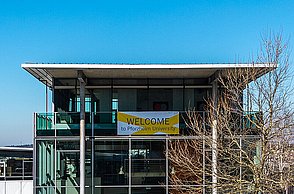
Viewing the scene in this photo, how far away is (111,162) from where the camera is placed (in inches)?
→ 663

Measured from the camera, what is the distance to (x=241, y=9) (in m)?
17.0

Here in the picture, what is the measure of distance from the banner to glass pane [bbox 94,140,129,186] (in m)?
0.56

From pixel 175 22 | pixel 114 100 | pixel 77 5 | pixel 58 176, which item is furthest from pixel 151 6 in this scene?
pixel 58 176

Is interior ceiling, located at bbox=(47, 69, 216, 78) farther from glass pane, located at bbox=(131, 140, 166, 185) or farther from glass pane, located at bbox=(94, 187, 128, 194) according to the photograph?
glass pane, located at bbox=(94, 187, 128, 194)

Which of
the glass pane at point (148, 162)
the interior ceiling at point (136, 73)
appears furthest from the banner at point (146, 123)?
the interior ceiling at point (136, 73)

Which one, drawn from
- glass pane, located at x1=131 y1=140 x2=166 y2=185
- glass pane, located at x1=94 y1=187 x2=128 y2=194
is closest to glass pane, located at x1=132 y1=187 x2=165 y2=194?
glass pane, located at x1=131 y1=140 x2=166 y2=185

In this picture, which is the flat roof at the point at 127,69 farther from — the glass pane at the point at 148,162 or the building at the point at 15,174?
the building at the point at 15,174

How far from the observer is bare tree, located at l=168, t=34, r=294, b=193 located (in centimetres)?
1325

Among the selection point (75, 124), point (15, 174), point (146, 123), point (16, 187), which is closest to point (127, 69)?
point (146, 123)

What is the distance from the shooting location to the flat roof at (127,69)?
1559 cm

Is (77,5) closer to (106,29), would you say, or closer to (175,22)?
(106,29)

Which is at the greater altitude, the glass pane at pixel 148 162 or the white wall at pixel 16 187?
the glass pane at pixel 148 162

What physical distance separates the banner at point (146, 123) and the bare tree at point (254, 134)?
1.20m

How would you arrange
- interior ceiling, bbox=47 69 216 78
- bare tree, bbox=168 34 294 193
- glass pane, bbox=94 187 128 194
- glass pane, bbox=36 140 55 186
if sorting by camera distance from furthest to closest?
glass pane, bbox=36 140 55 186 < glass pane, bbox=94 187 128 194 < interior ceiling, bbox=47 69 216 78 < bare tree, bbox=168 34 294 193
